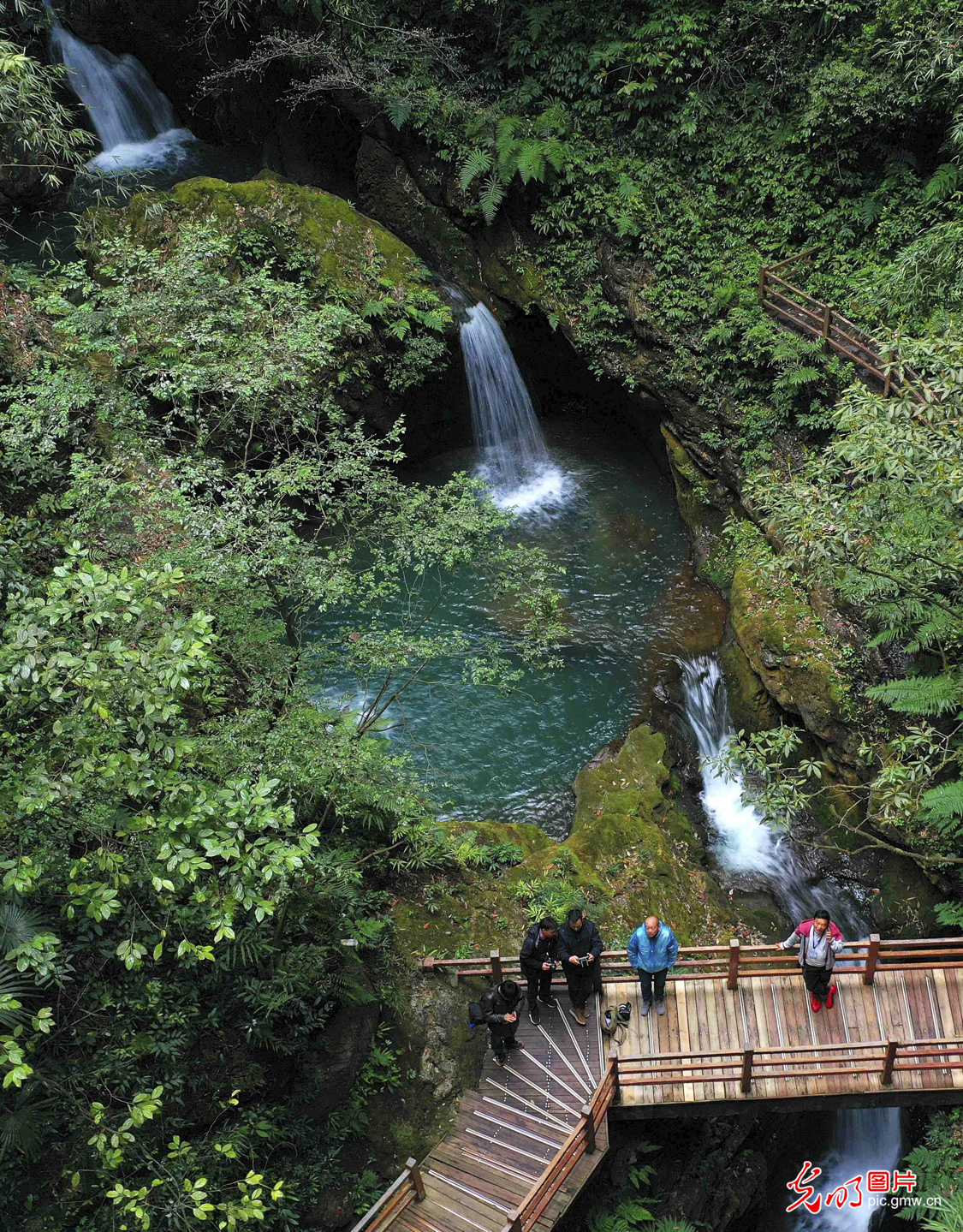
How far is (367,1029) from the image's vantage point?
33.0 feet

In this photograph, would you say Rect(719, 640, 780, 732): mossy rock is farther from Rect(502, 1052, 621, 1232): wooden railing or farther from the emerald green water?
Rect(502, 1052, 621, 1232): wooden railing

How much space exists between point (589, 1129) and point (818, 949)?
10.4 ft

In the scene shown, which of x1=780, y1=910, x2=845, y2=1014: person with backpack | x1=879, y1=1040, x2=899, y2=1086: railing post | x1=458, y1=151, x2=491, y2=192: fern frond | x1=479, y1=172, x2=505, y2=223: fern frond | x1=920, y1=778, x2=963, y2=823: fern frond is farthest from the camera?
x1=479, y1=172, x2=505, y2=223: fern frond

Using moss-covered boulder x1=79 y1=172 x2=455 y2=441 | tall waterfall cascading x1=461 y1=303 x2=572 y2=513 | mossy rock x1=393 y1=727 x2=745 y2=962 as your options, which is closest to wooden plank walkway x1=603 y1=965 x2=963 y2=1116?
mossy rock x1=393 y1=727 x2=745 y2=962

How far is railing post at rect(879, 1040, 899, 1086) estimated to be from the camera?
30.3 ft

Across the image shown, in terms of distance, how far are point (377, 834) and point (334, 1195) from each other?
13.7ft

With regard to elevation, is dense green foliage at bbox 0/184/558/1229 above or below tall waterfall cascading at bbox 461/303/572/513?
below

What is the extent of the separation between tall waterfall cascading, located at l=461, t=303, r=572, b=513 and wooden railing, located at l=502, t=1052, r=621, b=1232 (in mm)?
13378

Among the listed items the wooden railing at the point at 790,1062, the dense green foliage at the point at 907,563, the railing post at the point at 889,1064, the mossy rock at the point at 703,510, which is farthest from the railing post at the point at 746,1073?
the mossy rock at the point at 703,510

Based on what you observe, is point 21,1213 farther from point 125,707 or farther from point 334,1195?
point 125,707

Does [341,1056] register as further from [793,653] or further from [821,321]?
[821,321]

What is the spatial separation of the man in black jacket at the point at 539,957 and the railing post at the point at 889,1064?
11.7ft

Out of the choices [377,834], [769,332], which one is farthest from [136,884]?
[769,332]

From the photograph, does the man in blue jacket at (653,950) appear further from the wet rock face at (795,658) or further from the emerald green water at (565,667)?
the wet rock face at (795,658)
